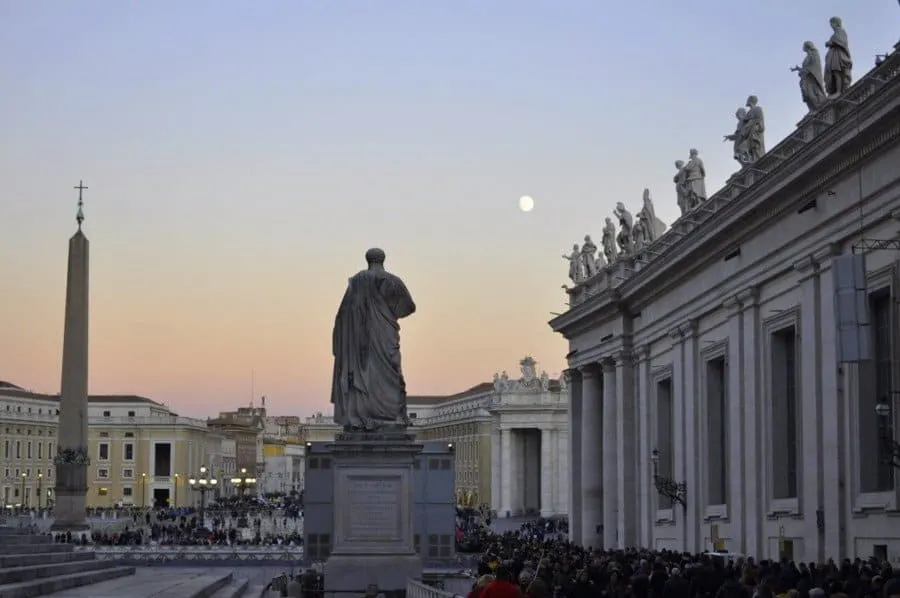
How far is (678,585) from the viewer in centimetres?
2098

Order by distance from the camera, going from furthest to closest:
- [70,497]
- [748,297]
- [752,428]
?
1. [70,497]
2. [748,297]
3. [752,428]

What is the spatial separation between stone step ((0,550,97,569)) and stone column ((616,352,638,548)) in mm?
25804

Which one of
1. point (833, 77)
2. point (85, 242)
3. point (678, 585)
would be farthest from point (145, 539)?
point (678, 585)

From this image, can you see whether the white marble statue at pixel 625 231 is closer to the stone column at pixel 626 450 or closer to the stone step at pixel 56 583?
the stone column at pixel 626 450

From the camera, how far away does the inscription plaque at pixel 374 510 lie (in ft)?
95.6

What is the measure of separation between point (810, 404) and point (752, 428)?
5.57 metres

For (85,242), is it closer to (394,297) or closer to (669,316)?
(669,316)

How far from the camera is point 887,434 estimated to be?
34.2 metres

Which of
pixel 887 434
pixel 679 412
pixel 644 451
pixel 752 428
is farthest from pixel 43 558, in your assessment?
pixel 644 451

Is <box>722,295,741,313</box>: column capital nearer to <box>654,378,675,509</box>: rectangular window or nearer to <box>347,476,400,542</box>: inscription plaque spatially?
<box>654,378,675,509</box>: rectangular window

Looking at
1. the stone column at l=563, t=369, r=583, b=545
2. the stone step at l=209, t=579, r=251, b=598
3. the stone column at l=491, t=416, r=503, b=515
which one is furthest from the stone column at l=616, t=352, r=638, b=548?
the stone column at l=491, t=416, r=503, b=515

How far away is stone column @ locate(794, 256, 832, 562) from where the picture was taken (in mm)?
38938

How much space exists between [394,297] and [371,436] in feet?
8.61

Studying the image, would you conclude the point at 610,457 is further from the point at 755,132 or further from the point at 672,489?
the point at 755,132
